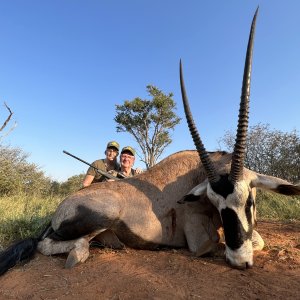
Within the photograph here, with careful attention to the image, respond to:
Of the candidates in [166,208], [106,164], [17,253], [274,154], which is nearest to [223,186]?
[166,208]

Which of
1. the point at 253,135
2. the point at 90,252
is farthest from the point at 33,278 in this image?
the point at 253,135

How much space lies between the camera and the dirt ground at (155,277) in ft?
9.13

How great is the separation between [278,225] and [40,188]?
33.1ft

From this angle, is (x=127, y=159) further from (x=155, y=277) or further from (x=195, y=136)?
(x=155, y=277)

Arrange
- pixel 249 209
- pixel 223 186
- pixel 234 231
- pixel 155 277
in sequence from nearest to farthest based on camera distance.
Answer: pixel 155 277, pixel 234 231, pixel 249 209, pixel 223 186

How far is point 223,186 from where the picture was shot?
360 centimetres

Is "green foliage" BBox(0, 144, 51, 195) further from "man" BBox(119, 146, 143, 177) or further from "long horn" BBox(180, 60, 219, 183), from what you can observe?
"long horn" BBox(180, 60, 219, 183)

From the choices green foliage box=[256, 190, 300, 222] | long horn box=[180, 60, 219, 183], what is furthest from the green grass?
long horn box=[180, 60, 219, 183]

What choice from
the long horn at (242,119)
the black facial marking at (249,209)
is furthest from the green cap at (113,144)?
the black facial marking at (249,209)

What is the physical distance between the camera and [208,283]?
9.72ft

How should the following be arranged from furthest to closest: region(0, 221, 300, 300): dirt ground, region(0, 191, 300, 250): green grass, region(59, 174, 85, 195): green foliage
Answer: region(59, 174, 85, 195): green foliage → region(0, 191, 300, 250): green grass → region(0, 221, 300, 300): dirt ground

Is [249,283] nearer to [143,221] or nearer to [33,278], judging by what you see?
[143,221]

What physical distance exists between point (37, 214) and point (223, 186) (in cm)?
414

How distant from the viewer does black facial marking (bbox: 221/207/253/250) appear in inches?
132
